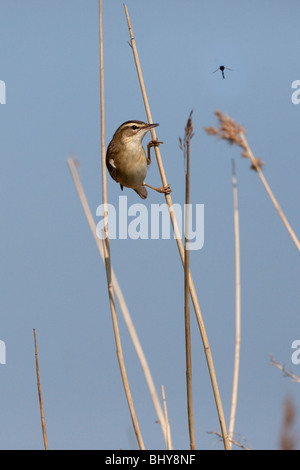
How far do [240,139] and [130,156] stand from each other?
2.52m

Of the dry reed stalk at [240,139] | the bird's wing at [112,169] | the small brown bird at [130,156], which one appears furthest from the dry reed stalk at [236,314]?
the bird's wing at [112,169]

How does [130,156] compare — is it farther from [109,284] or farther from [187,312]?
[187,312]

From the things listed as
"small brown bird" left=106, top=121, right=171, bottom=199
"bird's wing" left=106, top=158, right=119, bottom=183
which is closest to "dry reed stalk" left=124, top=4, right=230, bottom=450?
"small brown bird" left=106, top=121, right=171, bottom=199

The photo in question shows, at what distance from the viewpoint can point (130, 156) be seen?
217 inches

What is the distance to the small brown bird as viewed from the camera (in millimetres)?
5473

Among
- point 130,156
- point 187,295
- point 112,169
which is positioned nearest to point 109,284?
point 187,295

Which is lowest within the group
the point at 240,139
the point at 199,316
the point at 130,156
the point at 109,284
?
the point at 199,316

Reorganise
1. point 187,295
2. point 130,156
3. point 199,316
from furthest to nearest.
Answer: point 130,156, point 199,316, point 187,295

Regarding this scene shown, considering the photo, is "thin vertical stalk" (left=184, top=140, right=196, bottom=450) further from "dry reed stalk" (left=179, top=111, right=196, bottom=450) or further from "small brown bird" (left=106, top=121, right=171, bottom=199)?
"small brown bird" (left=106, top=121, right=171, bottom=199)

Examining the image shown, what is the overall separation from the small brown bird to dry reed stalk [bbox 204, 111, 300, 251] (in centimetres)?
223

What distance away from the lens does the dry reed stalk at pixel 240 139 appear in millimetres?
3076
